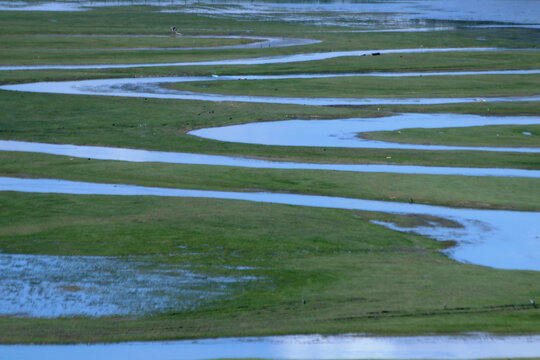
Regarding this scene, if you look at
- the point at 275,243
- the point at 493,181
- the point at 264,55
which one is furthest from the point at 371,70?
the point at 275,243

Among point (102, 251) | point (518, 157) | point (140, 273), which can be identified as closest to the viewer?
point (140, 273)

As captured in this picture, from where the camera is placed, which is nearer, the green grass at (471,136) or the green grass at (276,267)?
the green grass at (276,267)

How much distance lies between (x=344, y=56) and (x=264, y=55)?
258 inches

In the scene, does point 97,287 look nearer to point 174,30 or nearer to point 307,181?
point 307,181

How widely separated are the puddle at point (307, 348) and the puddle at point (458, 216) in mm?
4650

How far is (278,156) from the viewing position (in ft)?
99.9

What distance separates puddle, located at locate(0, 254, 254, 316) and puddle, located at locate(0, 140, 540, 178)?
11056 mm

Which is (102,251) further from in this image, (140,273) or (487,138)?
(487,138)

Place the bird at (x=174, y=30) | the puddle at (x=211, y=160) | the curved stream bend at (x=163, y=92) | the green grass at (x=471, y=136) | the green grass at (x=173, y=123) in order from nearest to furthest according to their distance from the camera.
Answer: the puddle at (x=211, y=160), the green grass at (x=173, y=123), the green grass at (x=471, y=136), the curved stream bend at (x=163, y=92), the bird at (x=174, y=30)

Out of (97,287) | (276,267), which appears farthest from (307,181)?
(97,287)

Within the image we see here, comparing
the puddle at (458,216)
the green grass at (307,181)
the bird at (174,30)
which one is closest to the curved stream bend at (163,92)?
the green grass at (307,181)

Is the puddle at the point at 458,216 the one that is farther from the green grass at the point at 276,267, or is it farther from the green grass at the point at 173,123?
the green grass at the point at 173,123

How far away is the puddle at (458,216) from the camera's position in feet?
65.0

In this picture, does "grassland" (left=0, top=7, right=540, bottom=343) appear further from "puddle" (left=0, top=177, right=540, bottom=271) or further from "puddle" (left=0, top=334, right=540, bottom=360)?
"puddle" (left=0, top=177, right=540, bottom=271)
